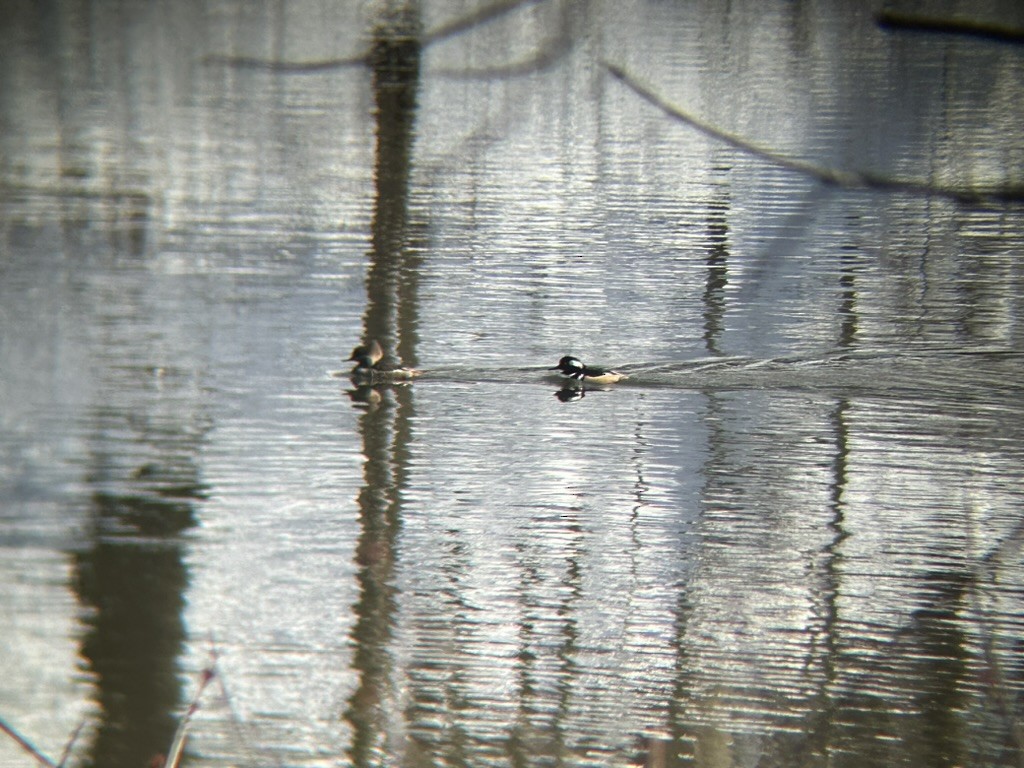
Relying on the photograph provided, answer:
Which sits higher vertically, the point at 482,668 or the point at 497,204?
the point at 497,204

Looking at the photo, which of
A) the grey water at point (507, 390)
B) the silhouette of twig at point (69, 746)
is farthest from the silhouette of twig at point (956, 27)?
the silhouette of twig at point (69, 746)

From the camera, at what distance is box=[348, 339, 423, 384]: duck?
7.58 ft

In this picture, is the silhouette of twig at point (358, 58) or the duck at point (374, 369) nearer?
the duck at point (374, 369)

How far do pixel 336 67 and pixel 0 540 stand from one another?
6.25 ft

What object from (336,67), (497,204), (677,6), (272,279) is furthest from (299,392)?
(677,6)

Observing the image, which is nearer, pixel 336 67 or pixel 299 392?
pixel 299 392

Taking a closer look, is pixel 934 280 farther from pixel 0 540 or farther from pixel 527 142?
pixel 0 540

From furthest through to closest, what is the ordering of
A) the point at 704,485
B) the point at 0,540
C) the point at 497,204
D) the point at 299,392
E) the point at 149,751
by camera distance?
the point at 497,204
the point at 299,392
the point at 704,485
the point at 0,540
the point at 149,751

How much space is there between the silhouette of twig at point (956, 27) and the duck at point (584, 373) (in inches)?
62.3

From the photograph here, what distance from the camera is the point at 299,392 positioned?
7.39 feet

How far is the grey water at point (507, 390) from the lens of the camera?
129cm

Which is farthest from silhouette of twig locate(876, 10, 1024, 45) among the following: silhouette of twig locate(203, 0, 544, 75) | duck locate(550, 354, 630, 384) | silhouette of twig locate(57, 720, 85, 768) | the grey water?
silhouette of twig locate(203, 0, 544, 75)

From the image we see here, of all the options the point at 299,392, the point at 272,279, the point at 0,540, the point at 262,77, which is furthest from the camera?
the point at 262,77

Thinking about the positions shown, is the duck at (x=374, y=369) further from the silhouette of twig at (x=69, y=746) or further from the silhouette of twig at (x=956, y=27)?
the silhouette of twig at (x=956, y=27)
